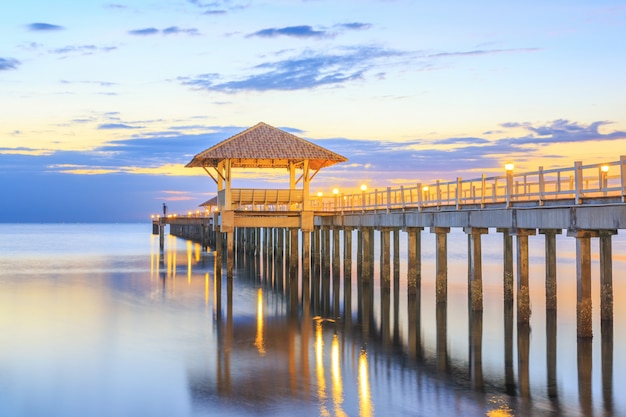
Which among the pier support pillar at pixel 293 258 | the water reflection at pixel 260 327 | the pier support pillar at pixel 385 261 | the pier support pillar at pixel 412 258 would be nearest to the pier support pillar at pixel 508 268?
the pier support pillar at pixel 412 258

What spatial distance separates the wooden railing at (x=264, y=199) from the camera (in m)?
32.7

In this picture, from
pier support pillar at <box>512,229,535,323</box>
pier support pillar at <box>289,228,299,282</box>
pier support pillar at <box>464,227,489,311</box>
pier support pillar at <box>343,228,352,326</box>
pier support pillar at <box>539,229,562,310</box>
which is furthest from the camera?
pier support pillar at <box>289,228,299,282</box>

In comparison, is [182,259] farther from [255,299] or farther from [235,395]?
[235,395]

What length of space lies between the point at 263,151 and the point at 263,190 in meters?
1.75

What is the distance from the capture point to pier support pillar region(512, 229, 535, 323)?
2027 cm

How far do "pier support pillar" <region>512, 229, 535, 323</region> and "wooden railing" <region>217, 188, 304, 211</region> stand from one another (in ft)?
46.2

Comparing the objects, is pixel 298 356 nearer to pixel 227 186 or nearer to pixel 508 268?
pixel 508 268

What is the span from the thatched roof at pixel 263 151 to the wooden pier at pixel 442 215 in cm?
5

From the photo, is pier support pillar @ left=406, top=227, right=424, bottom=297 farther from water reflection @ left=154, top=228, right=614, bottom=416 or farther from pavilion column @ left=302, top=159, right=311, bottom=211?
pavilion column @ left=302, top=159, right=311, bottom=211

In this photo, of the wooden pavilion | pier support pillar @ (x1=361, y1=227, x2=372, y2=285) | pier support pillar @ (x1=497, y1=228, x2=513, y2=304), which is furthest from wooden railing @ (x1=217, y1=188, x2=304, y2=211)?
pier support pillar @ (x1=497, y1=228, x2=513, y2=304)

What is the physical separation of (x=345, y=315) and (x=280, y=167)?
13127 mm

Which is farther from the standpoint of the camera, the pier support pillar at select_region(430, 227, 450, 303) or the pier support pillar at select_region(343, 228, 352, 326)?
the pier support pillar at select_region(343, 228, 352, 326)

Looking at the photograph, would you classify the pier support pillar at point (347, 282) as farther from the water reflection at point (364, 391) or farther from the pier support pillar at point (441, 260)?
the water reflection at point (364, 391)

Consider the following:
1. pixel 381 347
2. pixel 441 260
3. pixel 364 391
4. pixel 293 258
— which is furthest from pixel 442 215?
pixel 293 258
